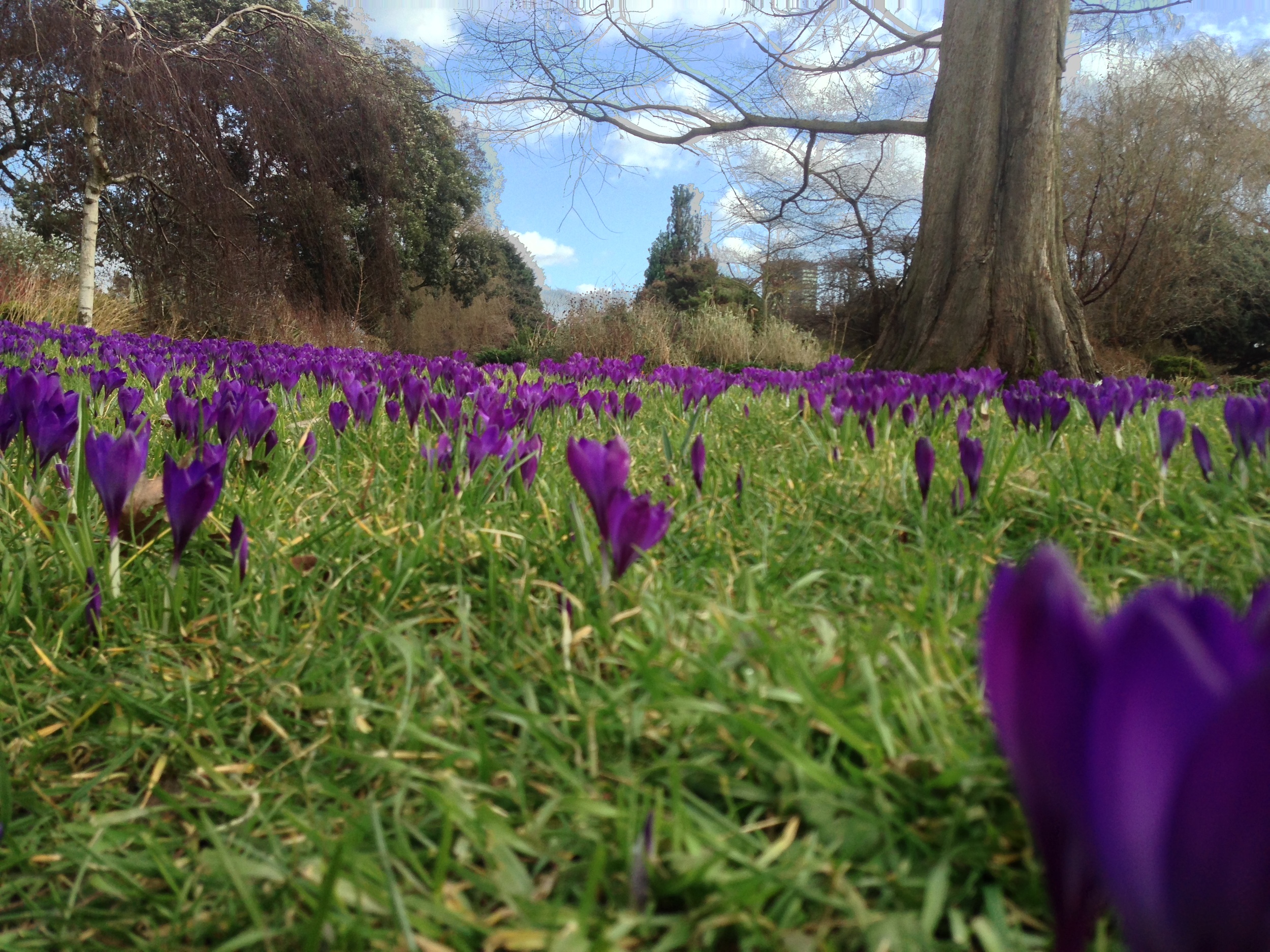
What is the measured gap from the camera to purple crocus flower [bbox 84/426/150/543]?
58.4 inches

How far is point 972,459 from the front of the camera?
6.12ft

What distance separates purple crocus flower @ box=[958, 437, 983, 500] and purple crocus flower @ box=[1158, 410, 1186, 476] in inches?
23.2

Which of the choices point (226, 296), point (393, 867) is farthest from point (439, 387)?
point (226, 296)

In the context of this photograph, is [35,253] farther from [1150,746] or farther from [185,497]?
[1150,746]

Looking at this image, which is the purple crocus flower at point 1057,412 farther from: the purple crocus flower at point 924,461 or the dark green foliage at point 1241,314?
the dark green foliage at point 1241,314

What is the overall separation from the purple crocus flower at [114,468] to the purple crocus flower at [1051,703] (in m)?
1.57

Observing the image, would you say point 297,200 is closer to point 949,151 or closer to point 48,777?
point 949,151

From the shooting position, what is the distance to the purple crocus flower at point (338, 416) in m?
2.58

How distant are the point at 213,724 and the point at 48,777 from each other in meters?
0.25

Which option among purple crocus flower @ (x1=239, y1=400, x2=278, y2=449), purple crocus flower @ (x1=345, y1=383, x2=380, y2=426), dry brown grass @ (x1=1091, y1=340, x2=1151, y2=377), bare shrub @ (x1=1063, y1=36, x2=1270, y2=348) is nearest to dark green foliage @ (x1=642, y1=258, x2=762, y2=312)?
bare shrub @ (x1=1063, y1=36, x2=1270, y2=348)

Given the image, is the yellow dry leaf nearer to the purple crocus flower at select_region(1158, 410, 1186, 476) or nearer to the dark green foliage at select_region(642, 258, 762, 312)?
the purple crocus flower at select_region(1158, 410, 1186, 476)

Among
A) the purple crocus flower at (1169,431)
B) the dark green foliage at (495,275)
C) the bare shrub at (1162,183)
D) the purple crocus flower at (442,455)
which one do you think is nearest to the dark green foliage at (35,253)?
the dark green foliage at (495,275)

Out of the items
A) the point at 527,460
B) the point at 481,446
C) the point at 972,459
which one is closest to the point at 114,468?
the point at 481,446

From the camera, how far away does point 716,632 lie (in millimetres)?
1252
